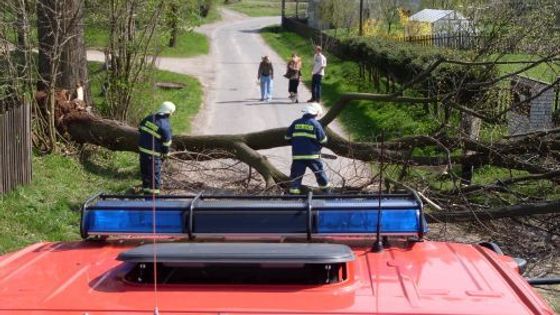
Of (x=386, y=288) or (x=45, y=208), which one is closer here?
(x=386, y=288)

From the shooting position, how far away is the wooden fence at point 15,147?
35.4 ft

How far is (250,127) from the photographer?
20.0 m

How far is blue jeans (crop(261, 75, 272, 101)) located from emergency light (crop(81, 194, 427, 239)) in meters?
21.3

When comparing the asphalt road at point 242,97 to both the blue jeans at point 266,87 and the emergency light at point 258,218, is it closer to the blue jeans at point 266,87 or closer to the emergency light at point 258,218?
the blue jeans at point 266,87

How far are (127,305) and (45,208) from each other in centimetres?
846

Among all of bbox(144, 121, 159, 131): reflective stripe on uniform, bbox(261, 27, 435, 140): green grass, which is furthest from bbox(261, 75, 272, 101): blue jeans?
bbox(144, 121, 159, 131): reflective stripe on uniform

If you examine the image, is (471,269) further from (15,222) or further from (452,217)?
(15,222)

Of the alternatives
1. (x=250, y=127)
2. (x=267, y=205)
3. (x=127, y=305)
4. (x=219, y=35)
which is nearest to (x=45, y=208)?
(x=267, y=205)

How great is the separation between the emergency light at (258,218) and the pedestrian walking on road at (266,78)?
69.2 feet

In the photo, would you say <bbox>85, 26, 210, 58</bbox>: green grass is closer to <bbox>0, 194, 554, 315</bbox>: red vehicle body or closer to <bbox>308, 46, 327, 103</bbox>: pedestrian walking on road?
<bbox>308, 46, 327, 103</bbox>: pedestrian walking on road

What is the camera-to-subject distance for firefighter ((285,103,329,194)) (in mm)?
10984

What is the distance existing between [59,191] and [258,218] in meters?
8.79

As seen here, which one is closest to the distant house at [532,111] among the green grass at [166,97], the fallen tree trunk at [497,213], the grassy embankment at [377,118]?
the grassy embankment at [377,118]

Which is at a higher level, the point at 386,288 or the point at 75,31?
the point at 75,31
